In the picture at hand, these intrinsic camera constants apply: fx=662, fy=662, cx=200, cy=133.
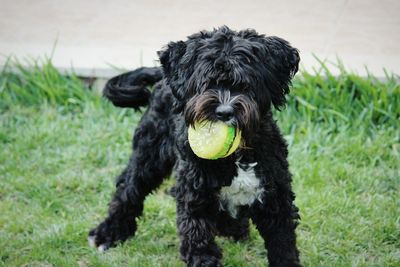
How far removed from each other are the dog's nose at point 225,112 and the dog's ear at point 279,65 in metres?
0.37

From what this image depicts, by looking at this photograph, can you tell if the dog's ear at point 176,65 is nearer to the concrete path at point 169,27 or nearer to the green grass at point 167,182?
the green grass at point 167,182

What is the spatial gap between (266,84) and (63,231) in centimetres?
215

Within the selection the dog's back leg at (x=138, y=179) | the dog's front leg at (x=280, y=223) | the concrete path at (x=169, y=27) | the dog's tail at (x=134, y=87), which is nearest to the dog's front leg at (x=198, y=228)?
the dog's front leg at (x=280, y=223)

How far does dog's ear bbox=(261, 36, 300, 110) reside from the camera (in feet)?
12.4

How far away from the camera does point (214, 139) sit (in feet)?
11.7

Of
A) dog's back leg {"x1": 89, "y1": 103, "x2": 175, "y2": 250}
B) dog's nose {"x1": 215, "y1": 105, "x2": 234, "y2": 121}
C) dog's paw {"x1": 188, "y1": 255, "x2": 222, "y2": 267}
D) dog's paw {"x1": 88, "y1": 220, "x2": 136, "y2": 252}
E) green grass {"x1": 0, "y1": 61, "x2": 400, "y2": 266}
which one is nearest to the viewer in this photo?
dog's nose {"x1": 215, "y1": 105, "x2": 234, "y2": 121}

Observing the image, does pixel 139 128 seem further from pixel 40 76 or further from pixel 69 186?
pixel 40 76

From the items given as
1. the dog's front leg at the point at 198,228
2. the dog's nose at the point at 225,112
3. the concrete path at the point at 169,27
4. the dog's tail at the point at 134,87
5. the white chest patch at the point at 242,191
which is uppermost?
the concrete path at the point at 169,27

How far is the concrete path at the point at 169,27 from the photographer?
7.00 meters

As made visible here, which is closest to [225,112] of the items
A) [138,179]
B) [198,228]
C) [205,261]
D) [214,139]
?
[214,139]

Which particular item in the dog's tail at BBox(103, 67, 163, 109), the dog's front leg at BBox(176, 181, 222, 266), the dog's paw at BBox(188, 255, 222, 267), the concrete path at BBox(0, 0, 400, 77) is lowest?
the dog's paw at BBox(188, 255, 222, 267)

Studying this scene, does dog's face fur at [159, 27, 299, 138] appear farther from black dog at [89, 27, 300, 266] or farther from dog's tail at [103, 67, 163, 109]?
dog's tail at [103, 67, 163, 109]

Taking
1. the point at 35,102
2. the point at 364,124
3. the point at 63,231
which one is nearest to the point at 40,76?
the point at 35,102

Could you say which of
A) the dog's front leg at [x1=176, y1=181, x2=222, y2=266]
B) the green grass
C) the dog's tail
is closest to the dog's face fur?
the dog's front leg at [x1=176, y1=181, x2=222, y2=266]
